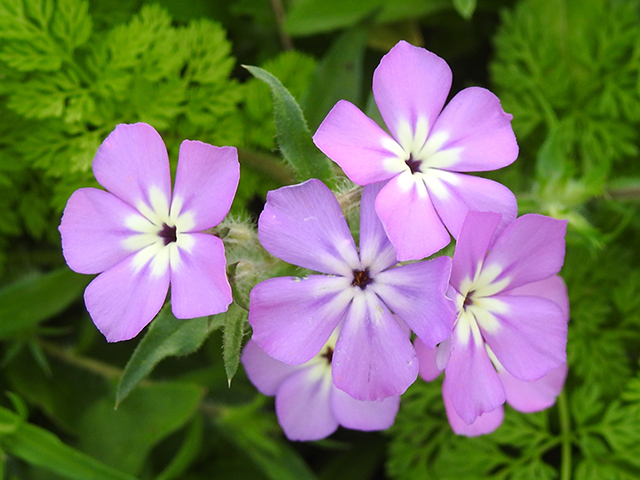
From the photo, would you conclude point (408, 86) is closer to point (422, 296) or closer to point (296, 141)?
point (296, 141)

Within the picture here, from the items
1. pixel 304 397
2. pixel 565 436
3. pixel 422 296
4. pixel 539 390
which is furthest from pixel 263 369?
pixel 565 436

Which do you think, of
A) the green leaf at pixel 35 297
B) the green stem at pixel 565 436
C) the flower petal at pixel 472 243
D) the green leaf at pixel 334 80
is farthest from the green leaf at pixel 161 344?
the green stem at pixel 565 436

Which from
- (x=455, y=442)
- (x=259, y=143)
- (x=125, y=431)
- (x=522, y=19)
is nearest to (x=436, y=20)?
(x=522, y=19)

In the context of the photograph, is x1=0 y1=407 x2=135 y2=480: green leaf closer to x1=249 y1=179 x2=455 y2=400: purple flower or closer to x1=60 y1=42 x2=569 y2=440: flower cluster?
x1=60 y1=42 x2=569 y2=440: flower cluster

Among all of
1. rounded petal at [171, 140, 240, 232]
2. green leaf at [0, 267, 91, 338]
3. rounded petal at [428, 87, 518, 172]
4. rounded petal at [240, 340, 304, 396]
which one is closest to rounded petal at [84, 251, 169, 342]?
rounded petal at [171, 140, 240, 232]

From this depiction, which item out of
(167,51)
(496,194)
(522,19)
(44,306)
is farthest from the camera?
(522,19)

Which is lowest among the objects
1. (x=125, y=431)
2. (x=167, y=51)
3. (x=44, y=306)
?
(x=125, y=431)

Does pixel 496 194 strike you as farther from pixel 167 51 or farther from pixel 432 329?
pixel 167 51
